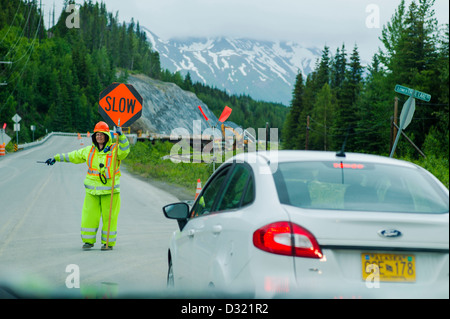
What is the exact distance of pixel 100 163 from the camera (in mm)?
9273

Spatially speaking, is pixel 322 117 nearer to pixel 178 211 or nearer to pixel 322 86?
pixel 322 86

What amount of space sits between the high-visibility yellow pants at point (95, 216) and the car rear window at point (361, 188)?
5700mm

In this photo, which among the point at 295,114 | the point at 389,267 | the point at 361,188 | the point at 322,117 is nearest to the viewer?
the point at 389,267

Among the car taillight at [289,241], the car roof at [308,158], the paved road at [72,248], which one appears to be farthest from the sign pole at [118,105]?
the car taillight at [289,241]

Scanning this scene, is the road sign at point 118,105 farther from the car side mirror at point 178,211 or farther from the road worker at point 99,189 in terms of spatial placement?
the car side mirror at point 178,211

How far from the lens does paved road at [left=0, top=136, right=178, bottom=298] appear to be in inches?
258

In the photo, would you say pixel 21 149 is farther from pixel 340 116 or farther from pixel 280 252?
pixel 280 252

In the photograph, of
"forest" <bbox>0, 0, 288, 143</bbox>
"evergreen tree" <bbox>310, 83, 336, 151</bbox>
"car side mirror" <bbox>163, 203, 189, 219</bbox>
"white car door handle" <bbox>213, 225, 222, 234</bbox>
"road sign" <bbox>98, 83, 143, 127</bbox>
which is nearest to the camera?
"white car door handle" <bbox>213, 225, 222, 234</bbox>

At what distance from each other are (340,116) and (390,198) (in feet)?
190

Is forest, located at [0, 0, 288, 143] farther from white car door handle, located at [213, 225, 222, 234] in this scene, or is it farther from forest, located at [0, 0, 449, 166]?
white car door handle, located at [213, 225, 222, 234]

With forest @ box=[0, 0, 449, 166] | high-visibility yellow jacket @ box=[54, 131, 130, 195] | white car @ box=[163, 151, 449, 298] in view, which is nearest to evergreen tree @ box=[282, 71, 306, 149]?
forest @ box=[0, 0, 449, 166]

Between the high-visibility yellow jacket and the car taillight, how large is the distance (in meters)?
6.22

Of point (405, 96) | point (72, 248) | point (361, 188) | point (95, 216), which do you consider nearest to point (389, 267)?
point (361, 188)

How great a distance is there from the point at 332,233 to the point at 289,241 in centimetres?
23
